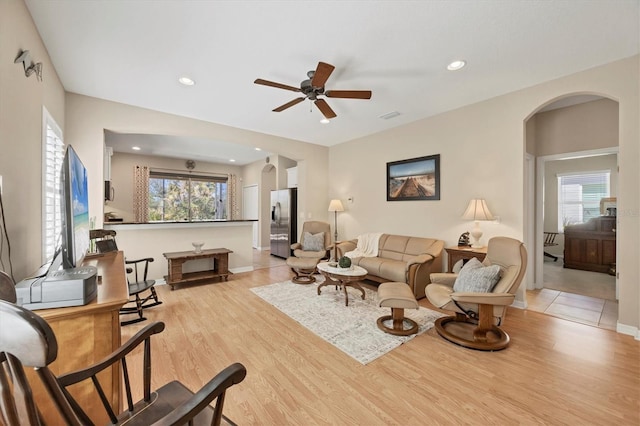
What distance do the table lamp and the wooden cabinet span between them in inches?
135

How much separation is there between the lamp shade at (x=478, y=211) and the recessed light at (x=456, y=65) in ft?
5.78

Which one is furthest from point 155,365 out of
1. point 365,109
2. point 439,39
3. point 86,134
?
point 365,109

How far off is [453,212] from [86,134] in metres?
5.46

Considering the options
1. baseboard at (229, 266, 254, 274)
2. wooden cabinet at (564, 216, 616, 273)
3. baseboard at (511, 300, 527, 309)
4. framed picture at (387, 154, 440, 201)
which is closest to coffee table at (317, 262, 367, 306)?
framed picture at (387, 154, 440, 201)

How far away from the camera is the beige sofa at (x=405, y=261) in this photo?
3816mm

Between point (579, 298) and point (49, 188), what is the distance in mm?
6631

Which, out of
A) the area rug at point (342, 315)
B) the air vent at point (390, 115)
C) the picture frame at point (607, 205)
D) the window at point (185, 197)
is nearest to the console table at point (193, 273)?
the area rug at point (342, 315)

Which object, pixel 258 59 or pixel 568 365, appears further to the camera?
pixel 258 59

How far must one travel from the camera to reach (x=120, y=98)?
3680 millimetres

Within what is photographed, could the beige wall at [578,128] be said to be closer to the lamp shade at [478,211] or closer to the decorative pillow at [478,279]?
the lamp shade at [478,211]

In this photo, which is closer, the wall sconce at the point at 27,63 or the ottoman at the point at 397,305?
the wall sconce at the point at 27,63

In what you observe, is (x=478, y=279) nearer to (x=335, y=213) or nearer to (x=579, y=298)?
(x=579, y=298)

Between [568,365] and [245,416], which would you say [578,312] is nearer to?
[568,365]

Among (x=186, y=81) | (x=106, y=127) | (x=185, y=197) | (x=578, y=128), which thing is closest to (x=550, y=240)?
(x=578, y=128)
